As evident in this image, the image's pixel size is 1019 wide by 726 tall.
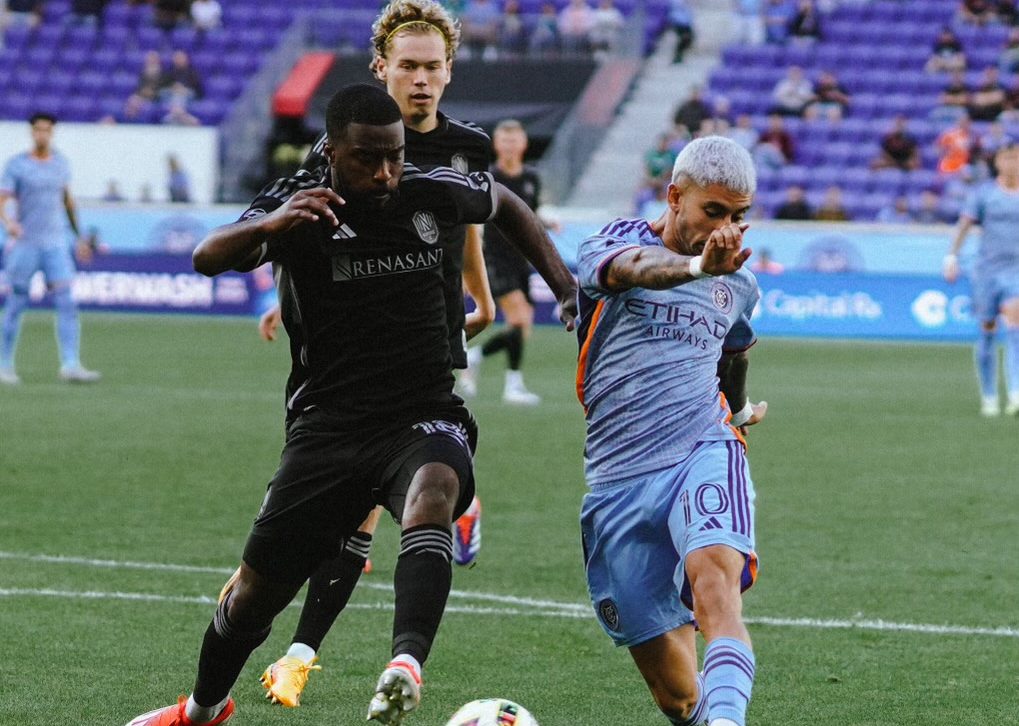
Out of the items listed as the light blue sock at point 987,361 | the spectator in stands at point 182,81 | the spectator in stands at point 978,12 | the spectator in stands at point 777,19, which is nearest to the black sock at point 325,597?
the light blue sock at point 987,361

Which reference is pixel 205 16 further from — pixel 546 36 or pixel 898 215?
pixel 898 215

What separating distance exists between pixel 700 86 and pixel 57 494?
70.4 ft

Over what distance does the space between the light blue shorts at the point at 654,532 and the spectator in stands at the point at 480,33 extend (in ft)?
90.3

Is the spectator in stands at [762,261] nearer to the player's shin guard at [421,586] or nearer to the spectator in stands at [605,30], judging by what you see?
the spectator in stands at [605,30]

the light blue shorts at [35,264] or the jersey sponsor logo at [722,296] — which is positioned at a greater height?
the jersey sponsor logo at [722,296]

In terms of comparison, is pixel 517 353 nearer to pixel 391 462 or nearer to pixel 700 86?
pixel 391 462

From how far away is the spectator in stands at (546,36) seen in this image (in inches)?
1251

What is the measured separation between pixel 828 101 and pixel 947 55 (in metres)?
1.95

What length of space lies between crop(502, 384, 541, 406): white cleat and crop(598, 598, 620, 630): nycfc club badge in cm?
1026

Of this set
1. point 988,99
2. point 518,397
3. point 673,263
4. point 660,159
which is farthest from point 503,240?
point 988,99

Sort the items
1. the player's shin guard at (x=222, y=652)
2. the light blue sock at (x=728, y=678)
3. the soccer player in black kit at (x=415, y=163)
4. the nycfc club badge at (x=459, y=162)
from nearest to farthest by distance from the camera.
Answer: the light blue sock at (x=728, y=678) → the player's shin guard at (x=222, y=652) → the soccer player in black kit at (x=415, y=163) → the nycfc club badge at (x=459, y=162)

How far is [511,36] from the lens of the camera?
32.2 m

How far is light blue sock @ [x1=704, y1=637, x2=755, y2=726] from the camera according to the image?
14.1 feet

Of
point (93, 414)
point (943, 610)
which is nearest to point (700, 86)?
point (93, 414)
